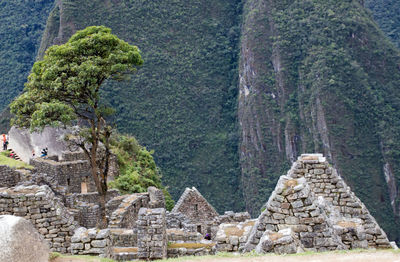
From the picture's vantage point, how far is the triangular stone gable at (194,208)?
1445 cm

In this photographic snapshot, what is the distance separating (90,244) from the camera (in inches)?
236

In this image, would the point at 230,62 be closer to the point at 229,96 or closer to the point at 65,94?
the point at 229,96

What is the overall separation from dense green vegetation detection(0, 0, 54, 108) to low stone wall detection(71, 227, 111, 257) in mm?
88060

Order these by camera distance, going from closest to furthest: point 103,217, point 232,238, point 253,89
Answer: point 232,238, point 103,217, point 253,89

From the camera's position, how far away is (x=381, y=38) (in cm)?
10862

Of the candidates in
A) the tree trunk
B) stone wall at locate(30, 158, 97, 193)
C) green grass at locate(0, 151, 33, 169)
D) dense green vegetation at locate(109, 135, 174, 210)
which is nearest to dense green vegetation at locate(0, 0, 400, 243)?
dense green vegetation at locate(109, 135, 174, 210)

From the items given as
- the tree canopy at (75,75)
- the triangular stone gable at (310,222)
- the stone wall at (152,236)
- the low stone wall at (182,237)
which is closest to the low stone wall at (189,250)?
Answer: the stone wall at (152,236)

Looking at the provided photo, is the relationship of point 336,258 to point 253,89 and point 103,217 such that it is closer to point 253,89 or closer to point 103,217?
point 103,217

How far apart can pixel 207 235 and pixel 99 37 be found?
21.9 ft

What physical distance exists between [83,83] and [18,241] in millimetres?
10659

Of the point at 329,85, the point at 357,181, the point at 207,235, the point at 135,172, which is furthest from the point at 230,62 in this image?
the point at 207,235

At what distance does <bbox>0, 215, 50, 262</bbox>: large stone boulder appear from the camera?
4.04 metres

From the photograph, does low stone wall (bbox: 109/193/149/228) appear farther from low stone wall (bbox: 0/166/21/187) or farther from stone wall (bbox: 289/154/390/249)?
stone wall (bbox: 289/154/390/249)

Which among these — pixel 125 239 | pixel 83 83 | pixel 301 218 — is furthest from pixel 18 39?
pixel 301 218
